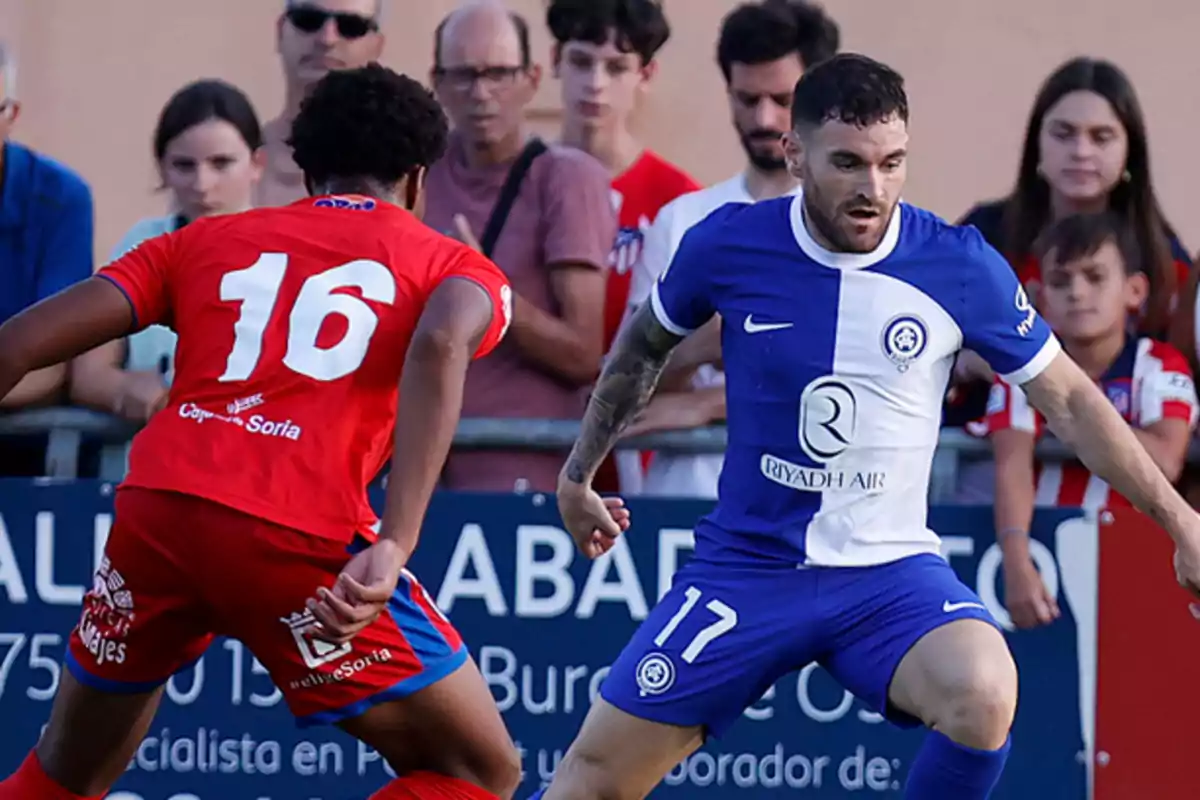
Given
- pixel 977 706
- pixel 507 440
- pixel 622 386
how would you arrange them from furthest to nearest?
pixel 507 440 < pixel 622 386 < pixel 977 706

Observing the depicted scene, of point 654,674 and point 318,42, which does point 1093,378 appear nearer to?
point 654,674

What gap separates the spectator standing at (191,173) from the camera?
266 inches

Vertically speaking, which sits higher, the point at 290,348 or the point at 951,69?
the point at 951,69

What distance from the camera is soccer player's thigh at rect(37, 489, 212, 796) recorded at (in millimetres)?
5195

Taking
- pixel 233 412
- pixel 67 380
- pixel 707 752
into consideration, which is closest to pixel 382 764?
pixel 707 752

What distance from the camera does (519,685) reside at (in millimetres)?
6805

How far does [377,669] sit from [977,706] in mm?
1372

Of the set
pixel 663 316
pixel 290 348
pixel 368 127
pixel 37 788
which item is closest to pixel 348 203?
pixel 368 127

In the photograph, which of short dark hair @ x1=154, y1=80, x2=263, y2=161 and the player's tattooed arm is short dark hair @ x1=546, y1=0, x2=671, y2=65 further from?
the player's tattooed arm

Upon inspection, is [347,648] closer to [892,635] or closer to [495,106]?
[892,635]

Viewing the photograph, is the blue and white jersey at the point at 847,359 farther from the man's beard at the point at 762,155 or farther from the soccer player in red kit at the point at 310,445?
the man's beard at the point at 762,155

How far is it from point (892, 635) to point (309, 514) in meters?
1.35

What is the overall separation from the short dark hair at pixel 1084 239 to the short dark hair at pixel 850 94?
1.43m

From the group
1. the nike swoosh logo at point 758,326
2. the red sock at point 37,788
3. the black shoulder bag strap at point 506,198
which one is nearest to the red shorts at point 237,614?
the red sock at point 37,788
